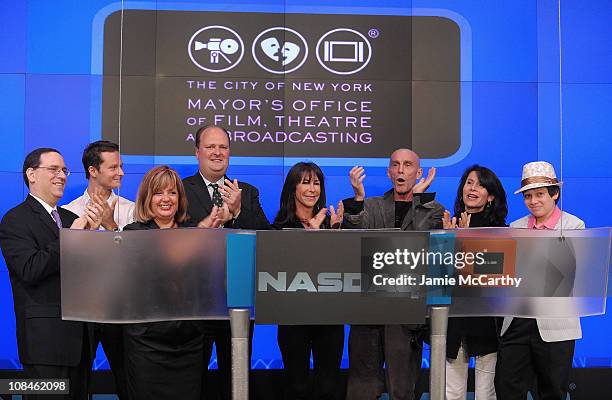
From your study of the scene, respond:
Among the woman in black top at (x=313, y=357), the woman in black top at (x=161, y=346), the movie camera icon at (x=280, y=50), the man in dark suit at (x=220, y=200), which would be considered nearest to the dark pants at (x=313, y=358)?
the woman in black top at (x=313, y=357)

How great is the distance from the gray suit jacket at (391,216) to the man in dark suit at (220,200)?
0.49 metres

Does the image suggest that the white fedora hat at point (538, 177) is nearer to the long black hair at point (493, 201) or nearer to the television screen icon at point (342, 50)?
the long black hair at point (493, 201)

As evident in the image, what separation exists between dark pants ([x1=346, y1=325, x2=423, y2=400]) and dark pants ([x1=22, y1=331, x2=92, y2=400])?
49.4 inches

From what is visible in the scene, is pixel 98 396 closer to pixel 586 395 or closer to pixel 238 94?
pixel 238 94

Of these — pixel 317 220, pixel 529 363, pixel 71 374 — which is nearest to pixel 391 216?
pixel 317 220

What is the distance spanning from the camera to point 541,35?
5566mm

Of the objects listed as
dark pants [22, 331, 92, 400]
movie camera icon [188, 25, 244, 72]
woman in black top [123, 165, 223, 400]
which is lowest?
dark pants [22, 331, 92, 400]

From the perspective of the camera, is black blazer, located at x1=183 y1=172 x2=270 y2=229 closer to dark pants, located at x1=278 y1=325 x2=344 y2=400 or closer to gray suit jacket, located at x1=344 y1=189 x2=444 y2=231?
gray suit jacket, located at x1=344 y1=189 x2=444 y2=231

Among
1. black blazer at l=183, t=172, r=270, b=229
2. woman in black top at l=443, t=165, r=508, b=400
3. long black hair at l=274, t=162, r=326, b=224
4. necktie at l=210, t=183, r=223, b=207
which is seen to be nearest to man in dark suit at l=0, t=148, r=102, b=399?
black blazer at l=183, t=172, r=270, b=229

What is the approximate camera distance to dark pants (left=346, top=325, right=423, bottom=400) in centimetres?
397

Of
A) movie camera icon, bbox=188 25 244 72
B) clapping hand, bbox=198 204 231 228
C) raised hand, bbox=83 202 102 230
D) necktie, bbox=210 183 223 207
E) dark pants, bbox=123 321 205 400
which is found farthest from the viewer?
movie camera icon, bbox=188 25 244 72

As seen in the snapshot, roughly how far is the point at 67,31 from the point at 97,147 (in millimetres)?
1146

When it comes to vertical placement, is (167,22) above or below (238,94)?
above

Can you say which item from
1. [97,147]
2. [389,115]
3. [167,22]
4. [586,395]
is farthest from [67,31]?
[586,395]
